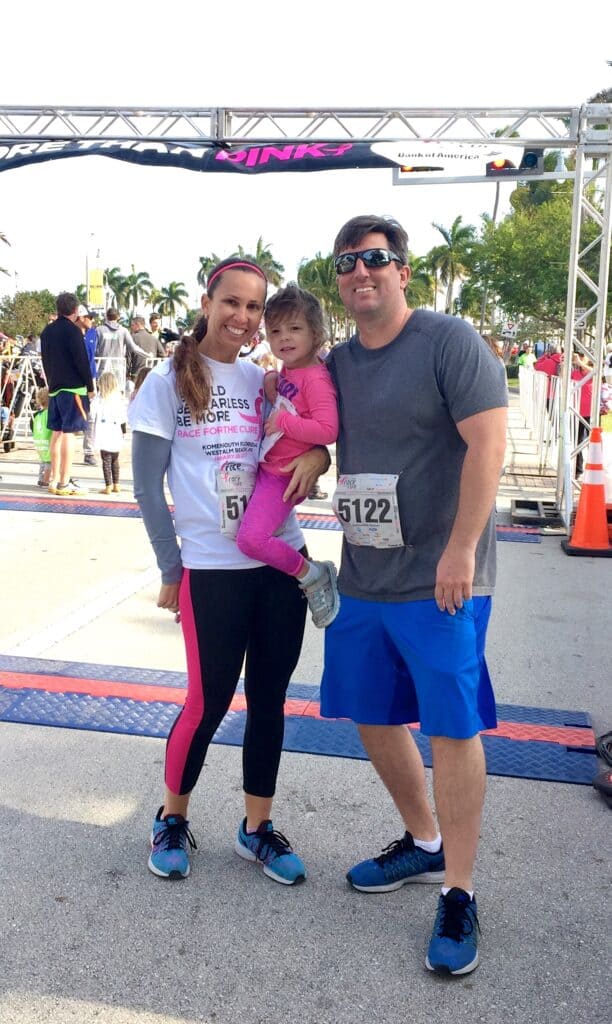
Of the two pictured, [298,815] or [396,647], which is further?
[298,815]

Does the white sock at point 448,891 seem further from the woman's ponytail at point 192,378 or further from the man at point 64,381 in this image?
the man at point 64,381

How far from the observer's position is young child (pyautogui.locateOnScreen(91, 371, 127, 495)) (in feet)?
30.6

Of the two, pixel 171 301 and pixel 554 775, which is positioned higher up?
pixel 171 301

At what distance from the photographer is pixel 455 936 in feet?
8.11

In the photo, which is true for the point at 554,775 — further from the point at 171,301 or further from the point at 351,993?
the point at 171,301

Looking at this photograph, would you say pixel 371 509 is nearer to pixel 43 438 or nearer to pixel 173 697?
pixel 173 697

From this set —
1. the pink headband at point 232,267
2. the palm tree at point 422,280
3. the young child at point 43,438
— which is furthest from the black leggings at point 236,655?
the palm tree at point 422,280

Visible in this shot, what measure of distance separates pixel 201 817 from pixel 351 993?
103 centimetres

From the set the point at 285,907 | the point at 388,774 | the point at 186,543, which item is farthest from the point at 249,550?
the point at 285,907

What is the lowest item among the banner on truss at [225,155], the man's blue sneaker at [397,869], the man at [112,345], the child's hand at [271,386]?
the man's blue sneaker at [397,869]

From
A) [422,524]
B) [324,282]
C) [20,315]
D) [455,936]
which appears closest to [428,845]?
[455,936]

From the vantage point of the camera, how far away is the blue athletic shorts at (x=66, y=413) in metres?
9.38

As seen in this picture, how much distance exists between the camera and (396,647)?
2.65 m

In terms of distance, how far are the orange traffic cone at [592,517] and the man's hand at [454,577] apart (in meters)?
5.39
